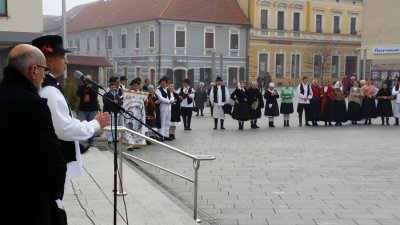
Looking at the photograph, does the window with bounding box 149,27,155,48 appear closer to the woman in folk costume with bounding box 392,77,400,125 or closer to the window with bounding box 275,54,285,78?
the window with bounding box 275,54,285,78

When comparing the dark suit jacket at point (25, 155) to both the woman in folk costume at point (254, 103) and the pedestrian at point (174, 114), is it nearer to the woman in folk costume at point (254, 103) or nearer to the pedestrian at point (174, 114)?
the pedestrian at point (174, 114)

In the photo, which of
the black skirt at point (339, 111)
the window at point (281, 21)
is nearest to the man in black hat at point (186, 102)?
the black skirt at point (339, 111)

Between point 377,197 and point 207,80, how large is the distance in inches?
1660

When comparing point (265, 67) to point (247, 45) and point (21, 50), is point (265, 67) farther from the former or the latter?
point (21, 50)

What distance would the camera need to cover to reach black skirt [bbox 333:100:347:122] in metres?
18.7

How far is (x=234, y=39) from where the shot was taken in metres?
51.0

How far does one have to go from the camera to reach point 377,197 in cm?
770

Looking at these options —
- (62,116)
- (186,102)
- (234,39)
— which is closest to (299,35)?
(234,39)

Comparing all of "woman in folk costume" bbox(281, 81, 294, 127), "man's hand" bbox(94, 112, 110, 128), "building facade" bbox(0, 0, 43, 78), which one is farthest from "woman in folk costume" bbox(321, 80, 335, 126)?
"man's hand" bbox(94, 112, 110, 128)

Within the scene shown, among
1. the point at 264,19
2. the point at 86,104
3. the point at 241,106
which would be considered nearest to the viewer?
the point at 86,104

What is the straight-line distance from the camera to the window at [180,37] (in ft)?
155

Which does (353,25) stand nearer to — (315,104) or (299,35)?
(299,35)

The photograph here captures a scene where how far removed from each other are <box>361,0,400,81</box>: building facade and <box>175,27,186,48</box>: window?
1664cm

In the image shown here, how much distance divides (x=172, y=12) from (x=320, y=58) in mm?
19597
